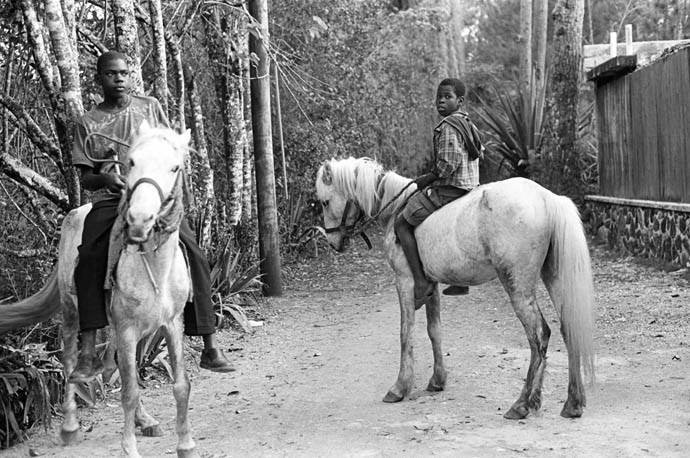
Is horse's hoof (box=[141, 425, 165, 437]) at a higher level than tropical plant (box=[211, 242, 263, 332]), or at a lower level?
lower

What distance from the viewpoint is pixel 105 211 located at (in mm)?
5156

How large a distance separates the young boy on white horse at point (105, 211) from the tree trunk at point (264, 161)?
5600 mm

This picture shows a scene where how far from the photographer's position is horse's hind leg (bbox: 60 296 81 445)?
18.4 ft

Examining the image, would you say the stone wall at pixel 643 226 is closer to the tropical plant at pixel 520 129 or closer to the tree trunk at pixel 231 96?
the tropical plant at pixel 520 129

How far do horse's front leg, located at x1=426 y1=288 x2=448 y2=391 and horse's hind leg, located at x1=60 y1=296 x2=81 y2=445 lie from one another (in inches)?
106

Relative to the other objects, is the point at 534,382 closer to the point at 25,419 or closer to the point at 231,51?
the point at 25,419

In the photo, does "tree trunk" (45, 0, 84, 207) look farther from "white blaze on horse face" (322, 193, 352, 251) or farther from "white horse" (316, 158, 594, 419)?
"white horse" (316, 158, 594, 419)

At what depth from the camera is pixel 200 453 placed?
5.29 m

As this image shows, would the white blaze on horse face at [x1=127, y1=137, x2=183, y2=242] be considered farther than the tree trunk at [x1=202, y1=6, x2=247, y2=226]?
No

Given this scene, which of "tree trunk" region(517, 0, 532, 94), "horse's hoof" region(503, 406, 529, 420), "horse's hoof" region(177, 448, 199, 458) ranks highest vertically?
"tree trunk" region(517, 0, 532, 94)

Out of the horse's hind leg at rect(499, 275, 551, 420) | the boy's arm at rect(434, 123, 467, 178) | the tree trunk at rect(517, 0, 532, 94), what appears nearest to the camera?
the horse's hind leg at rect(499, 275, 551, 420)

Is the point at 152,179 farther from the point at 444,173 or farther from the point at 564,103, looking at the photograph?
the point at 564,103

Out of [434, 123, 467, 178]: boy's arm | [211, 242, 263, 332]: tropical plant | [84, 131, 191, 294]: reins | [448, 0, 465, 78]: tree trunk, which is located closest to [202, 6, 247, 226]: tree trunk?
[211, 242, 263, 332]: tropical plant

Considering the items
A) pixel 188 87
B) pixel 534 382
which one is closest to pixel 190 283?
pixel 534 382
